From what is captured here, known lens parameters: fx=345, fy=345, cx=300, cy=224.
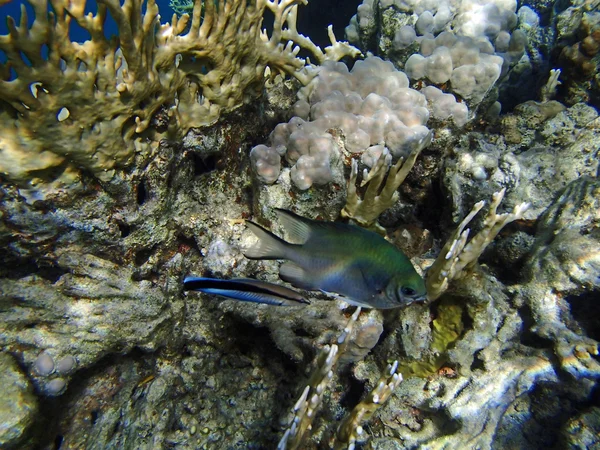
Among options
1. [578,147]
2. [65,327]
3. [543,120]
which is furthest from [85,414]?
[543,120]

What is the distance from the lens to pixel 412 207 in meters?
3.36

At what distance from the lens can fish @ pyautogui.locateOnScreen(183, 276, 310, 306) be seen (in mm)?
1316

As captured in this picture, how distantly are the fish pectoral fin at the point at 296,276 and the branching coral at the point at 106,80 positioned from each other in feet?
4.82

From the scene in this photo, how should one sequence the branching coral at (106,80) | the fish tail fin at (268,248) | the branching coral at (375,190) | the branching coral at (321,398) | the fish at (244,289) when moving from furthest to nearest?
the branching coral at (375,190)
the branching coral at (321,398)
the branching coral at (106,80)
the fish tail fin at (268,248)
the fish at (244,289)

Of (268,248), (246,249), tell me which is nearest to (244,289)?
(268,248)

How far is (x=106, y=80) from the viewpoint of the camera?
80.5 inches

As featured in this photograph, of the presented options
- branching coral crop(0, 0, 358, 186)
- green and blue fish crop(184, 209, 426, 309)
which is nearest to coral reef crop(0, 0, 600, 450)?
branching coral crop(0, 0, 358, 186)

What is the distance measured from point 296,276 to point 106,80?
1.64m

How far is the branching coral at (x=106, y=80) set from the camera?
1805mm

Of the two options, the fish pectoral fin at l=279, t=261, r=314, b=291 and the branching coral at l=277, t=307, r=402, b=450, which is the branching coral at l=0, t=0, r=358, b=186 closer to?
the fish pectoral fin at l=279, t=261, r=314, b=291

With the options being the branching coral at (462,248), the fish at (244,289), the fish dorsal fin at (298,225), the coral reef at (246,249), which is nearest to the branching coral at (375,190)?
the coral reef at (246,249)

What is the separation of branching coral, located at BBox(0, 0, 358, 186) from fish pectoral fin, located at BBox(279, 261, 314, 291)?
1.47 m

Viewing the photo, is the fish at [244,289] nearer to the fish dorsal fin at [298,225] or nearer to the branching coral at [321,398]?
the fish dorsal fin at [298,225]

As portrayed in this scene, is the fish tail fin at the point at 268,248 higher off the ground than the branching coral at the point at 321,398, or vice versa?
the fish tail fin at the point at 268,248
